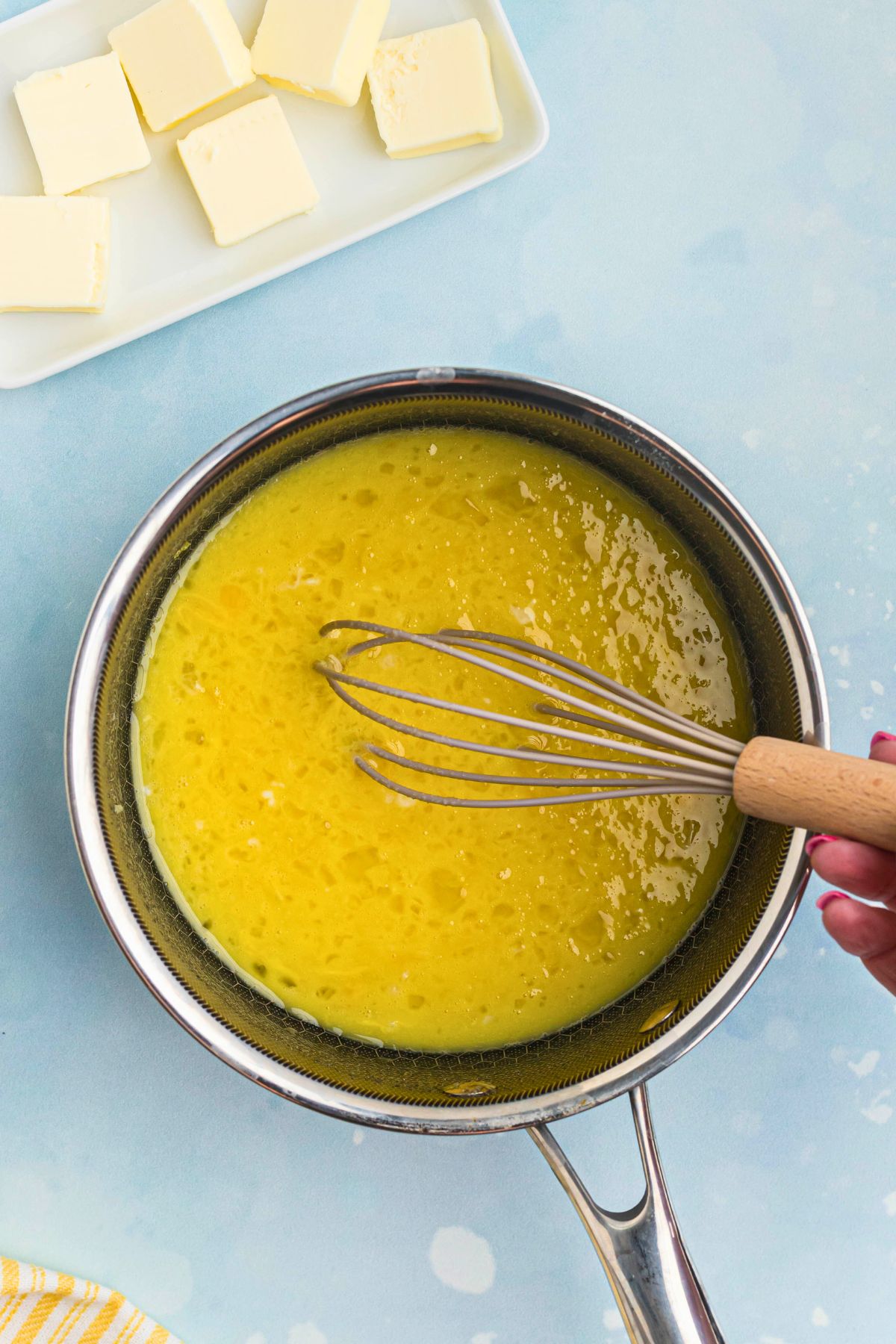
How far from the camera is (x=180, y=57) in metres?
0.87

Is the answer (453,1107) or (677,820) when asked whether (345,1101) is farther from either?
(677,820)

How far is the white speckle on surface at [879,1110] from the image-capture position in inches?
35.2

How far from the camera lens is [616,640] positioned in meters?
0.80

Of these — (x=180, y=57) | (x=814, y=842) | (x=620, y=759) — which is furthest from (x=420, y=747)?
(x=180, y=57)

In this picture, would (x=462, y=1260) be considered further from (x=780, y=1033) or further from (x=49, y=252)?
(x=49, y=252)

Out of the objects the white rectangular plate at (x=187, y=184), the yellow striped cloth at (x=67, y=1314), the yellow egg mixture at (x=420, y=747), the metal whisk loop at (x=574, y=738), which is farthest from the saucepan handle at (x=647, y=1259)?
the white rectangular plate at (x=187, y=184)

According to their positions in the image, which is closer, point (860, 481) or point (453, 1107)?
point (453, 1107)

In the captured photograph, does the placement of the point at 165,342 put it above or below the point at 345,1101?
above

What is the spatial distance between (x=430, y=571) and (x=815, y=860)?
0.36 metres

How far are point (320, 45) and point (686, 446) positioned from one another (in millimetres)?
468

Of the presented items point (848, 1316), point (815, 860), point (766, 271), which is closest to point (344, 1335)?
point (848, 1316)

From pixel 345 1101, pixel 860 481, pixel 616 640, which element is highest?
pixel 860 481

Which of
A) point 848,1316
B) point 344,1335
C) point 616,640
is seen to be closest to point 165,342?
point 616,640

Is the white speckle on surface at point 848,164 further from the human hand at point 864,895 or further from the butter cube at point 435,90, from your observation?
the human hand at point 864,895
